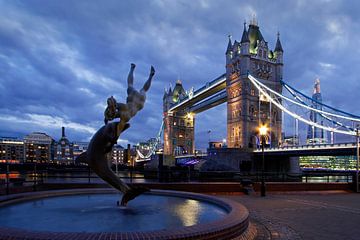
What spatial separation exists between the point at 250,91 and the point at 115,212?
65.5 metres

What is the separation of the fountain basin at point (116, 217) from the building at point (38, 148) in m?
145

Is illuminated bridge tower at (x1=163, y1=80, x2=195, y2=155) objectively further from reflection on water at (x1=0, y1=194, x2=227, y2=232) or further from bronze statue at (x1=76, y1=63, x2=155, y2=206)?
bronze statue at (x1=76, y1=63, x2=155, y2=206)

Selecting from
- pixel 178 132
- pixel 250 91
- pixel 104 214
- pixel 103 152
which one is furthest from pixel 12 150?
pixel 104 214

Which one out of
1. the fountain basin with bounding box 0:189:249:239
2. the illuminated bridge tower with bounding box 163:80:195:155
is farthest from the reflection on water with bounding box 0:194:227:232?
the illuminated bridge tower with bounding box 163:80:195:155

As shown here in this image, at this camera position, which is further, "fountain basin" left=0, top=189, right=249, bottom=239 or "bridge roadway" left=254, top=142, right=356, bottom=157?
"bridge roadway" left=254, top=142, right=356, bottom=157

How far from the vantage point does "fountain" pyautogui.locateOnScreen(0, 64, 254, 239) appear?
5.34 meters

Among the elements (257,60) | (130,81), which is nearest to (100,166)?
(130,81)

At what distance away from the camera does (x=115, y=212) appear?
26.4ft

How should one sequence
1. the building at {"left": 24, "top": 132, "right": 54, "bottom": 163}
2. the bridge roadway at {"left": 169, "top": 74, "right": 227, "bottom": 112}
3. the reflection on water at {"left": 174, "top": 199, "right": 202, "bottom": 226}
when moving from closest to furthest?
the reflection on water at {"left": 174, "top": 199, "right": 202, "bottom": 226} < the bridge roadway at {"left": 169, "top": 74, "right": 227, "bottom": 112} < the building at {"left": 24, "top": 132, "right": 54, "bottom": 163}

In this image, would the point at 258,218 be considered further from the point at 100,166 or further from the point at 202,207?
the point at 100,166

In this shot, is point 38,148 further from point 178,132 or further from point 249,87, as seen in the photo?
point 249,87

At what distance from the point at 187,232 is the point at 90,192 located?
279 inches

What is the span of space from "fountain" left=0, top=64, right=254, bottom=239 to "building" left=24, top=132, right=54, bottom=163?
476ft

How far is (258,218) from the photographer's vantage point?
A: 31.4 feet
